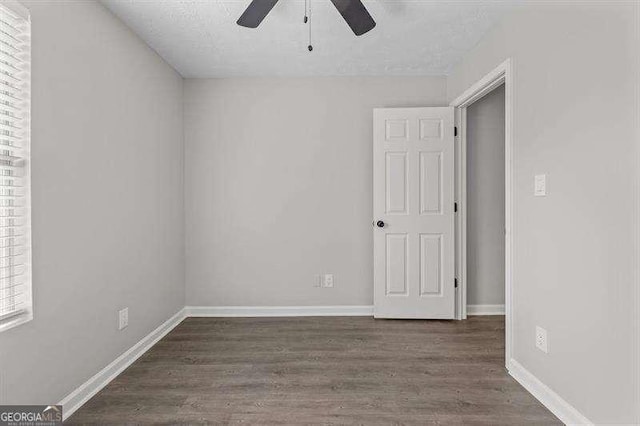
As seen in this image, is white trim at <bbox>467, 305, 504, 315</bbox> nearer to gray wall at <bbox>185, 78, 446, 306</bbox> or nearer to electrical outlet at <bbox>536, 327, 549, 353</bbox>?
gray wall at <bbox>185, 78, 446, 306</bbox>

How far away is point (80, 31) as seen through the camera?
1.95 metres

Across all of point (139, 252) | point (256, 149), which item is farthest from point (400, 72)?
point (139, 252)

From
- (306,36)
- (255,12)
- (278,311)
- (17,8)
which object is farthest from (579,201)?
(17,8)

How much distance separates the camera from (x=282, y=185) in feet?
11.2

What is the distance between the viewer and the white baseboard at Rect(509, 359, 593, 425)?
1699mm

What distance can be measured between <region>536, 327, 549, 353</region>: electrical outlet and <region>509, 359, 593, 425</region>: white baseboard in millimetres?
207

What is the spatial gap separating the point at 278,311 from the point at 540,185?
2595 mm

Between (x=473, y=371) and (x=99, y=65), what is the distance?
3242 mm

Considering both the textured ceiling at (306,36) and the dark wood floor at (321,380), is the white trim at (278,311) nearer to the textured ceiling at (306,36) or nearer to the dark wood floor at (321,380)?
the dark wood floor at (321,380)

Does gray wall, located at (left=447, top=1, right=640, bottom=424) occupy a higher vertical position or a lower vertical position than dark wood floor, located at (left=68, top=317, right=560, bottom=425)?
higher

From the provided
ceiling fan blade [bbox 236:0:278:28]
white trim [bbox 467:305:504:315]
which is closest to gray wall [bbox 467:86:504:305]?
white trim [bbox 467:305:504:315]

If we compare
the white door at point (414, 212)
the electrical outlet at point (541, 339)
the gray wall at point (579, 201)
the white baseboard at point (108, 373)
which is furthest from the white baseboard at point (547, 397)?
the white baseboard at point (108, 373)

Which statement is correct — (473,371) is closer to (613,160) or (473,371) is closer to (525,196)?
(525,196)

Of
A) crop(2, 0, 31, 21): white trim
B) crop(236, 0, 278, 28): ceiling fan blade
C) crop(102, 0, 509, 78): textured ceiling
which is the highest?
crop(102, 0, 509, 78): textured ceiling
